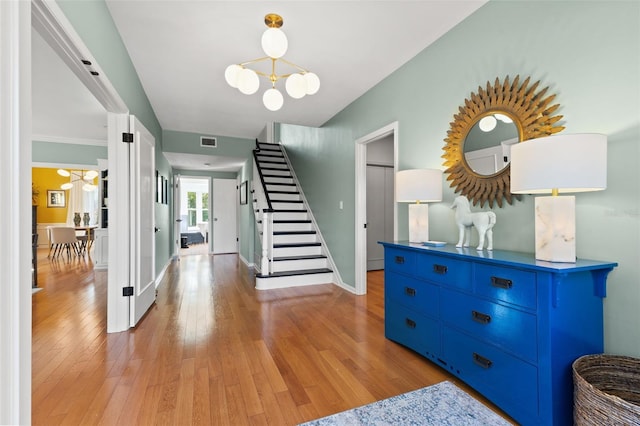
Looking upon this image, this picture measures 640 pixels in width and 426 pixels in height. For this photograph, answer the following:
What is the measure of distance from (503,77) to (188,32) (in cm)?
248

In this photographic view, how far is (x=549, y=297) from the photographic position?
1.36m

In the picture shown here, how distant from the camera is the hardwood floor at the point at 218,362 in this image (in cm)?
162

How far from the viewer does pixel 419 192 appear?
94.1 inches

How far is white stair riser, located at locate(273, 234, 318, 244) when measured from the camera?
191 inches

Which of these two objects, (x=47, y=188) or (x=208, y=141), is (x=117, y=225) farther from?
(x=47, y=188)

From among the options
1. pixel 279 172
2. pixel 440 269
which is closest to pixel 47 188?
pixel 279 172

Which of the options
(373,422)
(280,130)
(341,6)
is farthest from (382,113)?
(280,130)

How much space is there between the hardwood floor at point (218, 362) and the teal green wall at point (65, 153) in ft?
11.0

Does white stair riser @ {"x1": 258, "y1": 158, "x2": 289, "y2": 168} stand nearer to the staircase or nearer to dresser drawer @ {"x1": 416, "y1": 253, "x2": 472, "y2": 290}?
the staircase

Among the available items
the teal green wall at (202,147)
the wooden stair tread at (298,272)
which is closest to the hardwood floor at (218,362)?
the wooden stair tread at (298,272)

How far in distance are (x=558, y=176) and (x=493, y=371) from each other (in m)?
1.08
